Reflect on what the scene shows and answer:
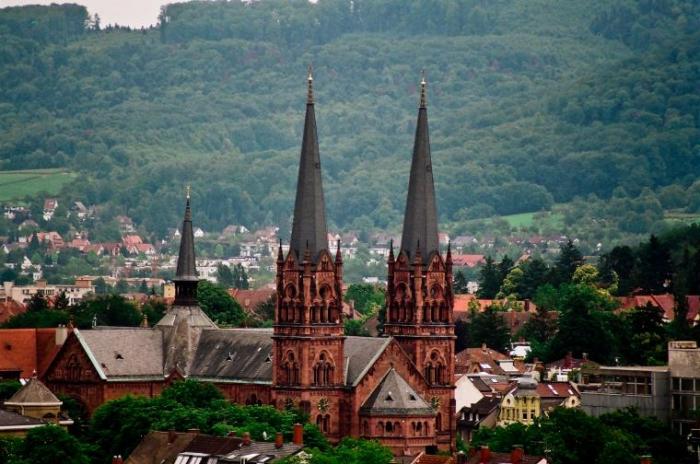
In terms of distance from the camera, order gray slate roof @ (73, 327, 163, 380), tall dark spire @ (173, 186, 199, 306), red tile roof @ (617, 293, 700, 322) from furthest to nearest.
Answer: red tile roof @ (617, 293, 700, 322), tall dark spire @ (173, 186, 199, 306), gray slate roof @ (73, 327, 163, 380)

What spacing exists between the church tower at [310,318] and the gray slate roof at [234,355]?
360cm

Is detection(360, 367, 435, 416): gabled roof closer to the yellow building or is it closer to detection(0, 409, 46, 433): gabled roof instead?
detection(0, 409, 46, 433): gabled roof

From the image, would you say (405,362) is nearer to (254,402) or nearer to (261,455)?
(254,402)

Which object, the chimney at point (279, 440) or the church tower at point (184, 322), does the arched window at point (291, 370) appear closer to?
the church tower at point (184, 322)

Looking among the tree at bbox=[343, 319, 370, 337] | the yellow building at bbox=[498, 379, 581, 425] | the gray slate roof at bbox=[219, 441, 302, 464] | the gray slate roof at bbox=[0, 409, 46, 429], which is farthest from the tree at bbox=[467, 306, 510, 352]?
the gray slate roof at bbox=[219, 441, 302, 464]

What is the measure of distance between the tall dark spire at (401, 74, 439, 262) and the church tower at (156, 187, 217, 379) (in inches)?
573

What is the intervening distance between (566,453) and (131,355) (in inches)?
1223

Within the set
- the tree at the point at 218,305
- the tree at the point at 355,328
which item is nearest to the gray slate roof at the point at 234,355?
the tree at the point at 218,305

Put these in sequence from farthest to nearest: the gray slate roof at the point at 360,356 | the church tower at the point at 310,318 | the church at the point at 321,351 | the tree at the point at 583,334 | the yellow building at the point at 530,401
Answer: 1. the tree at the point at 583,334
2. the yellow building at the point at 530,401
3. the gray slate roof at the point at 360,356
4. the church at the point at 321,351
5. the church tower at the point at 310,318

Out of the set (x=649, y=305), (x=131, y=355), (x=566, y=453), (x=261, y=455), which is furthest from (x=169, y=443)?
(x=649, y=305)

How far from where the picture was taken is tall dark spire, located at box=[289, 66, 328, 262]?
386 ft

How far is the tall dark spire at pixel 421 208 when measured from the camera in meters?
121

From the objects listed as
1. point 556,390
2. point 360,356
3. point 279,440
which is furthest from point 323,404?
point 556,390

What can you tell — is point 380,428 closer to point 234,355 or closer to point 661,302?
point 234,355
